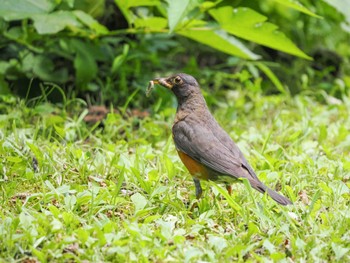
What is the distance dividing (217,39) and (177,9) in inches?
44.8

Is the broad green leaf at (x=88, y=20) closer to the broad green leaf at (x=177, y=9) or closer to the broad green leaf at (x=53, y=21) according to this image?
the broad green leaf at (x=53, y=21)

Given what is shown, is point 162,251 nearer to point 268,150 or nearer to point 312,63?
point 268,150

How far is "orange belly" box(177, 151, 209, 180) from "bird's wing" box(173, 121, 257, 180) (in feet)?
0.11

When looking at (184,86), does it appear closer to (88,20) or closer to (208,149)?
(208,149)

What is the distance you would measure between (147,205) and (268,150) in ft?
4.86

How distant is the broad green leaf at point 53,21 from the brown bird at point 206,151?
48.6 inches

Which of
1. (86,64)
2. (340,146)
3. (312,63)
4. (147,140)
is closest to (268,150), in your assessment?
(340,146)

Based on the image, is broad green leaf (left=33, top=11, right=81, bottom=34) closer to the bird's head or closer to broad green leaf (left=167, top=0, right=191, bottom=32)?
broad green leaf (left=167, top=0, right=191, bottom=32)

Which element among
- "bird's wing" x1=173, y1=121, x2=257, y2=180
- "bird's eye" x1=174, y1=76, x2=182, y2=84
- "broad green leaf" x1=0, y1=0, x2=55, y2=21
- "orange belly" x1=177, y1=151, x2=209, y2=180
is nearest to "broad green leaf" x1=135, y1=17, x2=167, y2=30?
"broad green leaf" x1=0, y1=0, x2=55, y2=21

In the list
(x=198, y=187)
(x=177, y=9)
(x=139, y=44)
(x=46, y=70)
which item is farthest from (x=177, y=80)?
(x=139, y=44)

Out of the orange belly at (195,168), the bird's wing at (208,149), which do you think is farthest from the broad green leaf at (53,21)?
the orange belly at (195,168)

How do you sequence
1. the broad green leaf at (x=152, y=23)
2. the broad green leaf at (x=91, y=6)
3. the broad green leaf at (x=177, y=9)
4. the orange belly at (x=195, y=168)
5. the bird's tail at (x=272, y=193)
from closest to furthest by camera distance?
the bird's tail at (x=272, y=193) → the orange belly at (x=195, y=168) → the broad green leaf at (x=177, y=9) → the broad green leaf at (x=152, y=23) → the broad green leaf at (x=91, y=6)

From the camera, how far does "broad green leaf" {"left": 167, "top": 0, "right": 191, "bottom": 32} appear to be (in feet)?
16.1

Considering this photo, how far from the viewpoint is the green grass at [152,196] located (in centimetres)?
353
